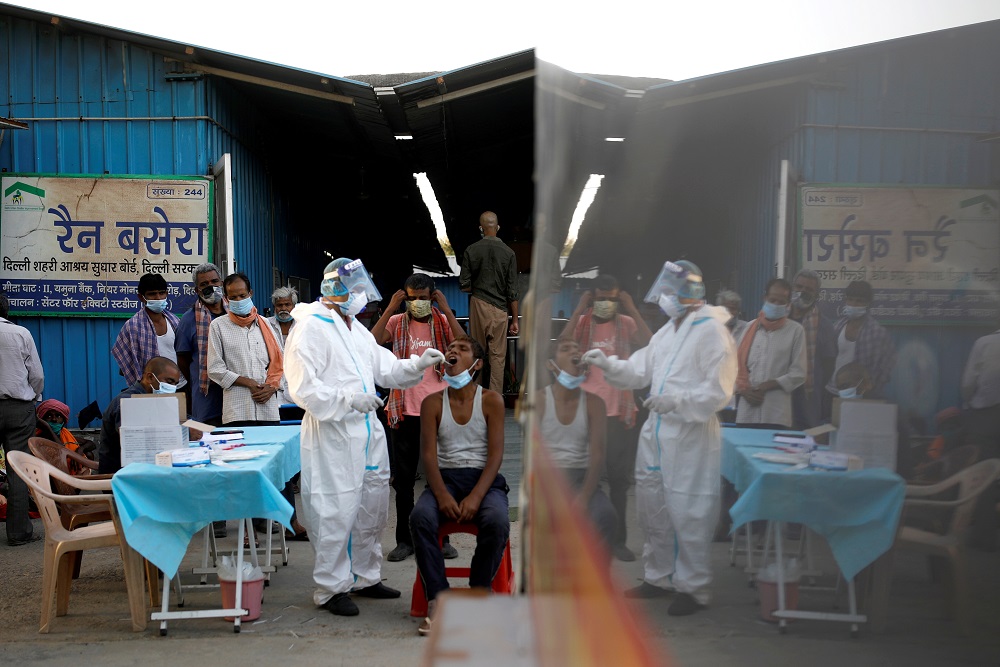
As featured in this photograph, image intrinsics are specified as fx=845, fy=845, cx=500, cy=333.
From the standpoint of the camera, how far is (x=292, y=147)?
38.0 ft

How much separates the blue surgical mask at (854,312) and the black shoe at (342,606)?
13.7 ft

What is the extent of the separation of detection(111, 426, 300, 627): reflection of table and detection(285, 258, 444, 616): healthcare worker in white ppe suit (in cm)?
34

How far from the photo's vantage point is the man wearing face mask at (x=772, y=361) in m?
0.40

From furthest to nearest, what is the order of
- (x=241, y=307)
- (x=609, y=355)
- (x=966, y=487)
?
(x=241, y=307) < (x=609, y=355) < (x=966, y=487)

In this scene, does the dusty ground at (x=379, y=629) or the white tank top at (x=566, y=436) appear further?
the white tank top at (x=566, y=436)

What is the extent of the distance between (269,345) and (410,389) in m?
0.99

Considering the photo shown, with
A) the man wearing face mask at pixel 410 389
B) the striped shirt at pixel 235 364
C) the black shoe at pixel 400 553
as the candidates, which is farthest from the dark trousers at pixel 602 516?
the striped shirt at pixel 235 364

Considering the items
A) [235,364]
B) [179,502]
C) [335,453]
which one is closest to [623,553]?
[179,502]

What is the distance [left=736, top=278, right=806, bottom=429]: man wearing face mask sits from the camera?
40cm

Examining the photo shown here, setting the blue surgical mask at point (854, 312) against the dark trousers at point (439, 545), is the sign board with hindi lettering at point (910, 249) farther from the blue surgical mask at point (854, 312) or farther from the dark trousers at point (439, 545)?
the dark trousers at point (439, 545)

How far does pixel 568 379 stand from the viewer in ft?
2.41

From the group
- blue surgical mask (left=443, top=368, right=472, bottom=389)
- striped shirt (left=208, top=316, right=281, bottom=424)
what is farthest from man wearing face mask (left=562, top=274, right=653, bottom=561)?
striped shirt (left=208, top=316, right=281, bottom=424)

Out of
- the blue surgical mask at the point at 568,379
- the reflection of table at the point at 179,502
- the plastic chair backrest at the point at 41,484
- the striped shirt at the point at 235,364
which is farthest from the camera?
the striped shirt at the point at 235,364

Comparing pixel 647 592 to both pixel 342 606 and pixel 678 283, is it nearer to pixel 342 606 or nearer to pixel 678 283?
pixel 678 283
